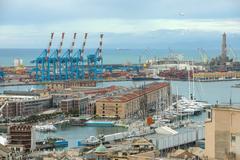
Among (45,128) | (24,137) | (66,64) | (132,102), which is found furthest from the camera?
(66,64)

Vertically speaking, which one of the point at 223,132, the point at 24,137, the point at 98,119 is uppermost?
the point at 223,132

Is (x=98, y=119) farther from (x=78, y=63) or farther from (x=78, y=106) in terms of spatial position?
(x=78, y=63)

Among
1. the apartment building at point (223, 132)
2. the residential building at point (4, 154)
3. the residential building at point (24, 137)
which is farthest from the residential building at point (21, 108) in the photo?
the apartment building at point (223, 132)

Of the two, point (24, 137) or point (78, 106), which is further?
point (78, 106)

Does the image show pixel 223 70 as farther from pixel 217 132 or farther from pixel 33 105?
pixel 217 132

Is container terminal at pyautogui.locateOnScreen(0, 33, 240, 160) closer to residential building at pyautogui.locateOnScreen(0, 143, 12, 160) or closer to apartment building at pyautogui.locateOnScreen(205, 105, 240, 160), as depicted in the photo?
residential building at pyautogui.locateOnScreen(0, 143, 12, 160)

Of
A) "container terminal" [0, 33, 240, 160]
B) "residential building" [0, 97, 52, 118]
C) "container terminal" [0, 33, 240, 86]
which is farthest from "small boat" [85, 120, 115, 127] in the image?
"container terminal" [0, 33, 240, 86]

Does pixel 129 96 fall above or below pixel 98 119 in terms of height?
above

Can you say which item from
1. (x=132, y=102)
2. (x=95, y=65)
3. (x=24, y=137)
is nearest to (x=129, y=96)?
(x=132, y=102)

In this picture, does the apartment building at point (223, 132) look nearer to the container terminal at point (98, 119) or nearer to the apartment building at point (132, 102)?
the container terminal at point (98, 119)
